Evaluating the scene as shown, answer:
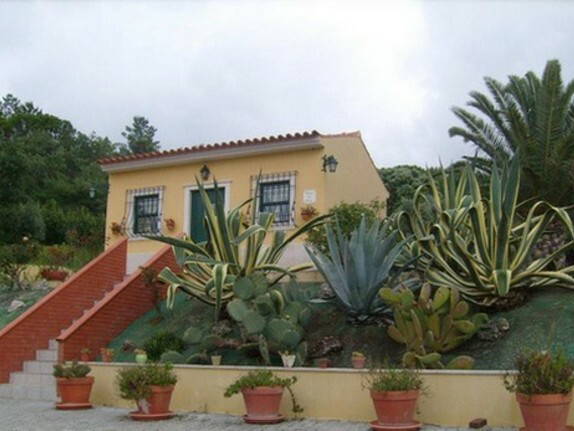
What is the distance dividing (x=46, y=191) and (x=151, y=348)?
82.2ft

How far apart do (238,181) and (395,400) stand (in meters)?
9.78

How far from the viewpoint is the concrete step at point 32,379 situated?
496 inches

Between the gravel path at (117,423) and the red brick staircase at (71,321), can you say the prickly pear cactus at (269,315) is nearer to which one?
the gravel path at (117,423)

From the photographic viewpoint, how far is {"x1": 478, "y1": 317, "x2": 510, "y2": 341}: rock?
10.4 metres

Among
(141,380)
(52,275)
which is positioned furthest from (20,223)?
(141,380)

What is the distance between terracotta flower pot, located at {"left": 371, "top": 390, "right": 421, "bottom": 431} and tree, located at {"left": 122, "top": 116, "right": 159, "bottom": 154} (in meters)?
43.8

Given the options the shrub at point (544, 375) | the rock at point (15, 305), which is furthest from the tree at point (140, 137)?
the shrub at point (544, 375)

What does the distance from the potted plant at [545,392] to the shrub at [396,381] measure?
1254 mm

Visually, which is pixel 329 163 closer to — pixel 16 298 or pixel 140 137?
pixel 16 298

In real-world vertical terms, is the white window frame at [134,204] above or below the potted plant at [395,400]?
above

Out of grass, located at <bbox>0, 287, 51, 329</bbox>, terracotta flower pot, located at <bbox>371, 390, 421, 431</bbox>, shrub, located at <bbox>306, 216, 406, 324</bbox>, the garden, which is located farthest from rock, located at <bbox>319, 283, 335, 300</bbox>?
grass, located at <bbox>0, 287, 51, 329</bbox>

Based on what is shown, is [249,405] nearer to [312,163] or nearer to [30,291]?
[312,163]

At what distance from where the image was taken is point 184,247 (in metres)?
12.6

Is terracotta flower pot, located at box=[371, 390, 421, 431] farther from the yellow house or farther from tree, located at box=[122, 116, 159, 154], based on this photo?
tree, located at box=[122, 116, 159, 154]
